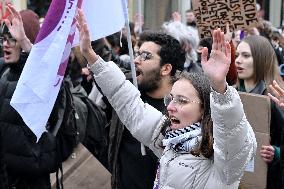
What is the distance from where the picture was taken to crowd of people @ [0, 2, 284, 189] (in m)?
2.86

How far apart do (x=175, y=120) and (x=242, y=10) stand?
294cm

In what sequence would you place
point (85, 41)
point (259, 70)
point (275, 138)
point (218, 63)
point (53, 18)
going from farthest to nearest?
point (259, 70) < point (275, 138) < point (53, 18) < point (85, 41) < point (218, 63)

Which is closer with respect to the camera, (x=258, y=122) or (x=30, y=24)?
(x=258, y=122)

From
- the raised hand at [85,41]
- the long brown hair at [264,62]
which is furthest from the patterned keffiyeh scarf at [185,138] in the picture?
the long brown hair at [264,62]

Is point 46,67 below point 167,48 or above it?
above

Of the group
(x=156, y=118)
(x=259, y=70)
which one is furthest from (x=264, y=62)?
(x=156, y=118)

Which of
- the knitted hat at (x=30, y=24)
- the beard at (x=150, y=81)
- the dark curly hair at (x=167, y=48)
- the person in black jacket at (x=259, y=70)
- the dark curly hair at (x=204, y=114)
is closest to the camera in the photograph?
the dark curly hair at (x=204, y=114)

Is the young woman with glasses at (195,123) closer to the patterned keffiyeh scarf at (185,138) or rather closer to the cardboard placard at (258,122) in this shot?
the patterned keffiyeh scarf at (185,138)

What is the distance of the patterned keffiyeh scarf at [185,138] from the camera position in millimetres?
3057

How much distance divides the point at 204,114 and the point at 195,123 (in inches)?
2.4

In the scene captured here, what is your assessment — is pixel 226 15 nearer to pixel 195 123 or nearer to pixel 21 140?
pixel 21 140

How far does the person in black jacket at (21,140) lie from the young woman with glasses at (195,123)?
97cm

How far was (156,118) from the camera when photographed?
3.60m

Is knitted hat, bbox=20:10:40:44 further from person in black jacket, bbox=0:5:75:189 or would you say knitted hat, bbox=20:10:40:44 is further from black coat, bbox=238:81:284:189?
black coat, bbox=238:81:284:189
